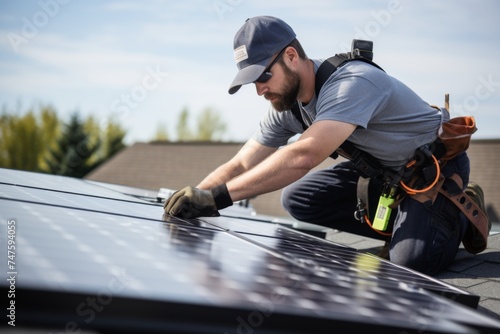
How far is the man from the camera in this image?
8.70ft

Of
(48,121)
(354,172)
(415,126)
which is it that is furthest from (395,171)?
(48,121)

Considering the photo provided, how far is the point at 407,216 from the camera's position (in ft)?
10.3

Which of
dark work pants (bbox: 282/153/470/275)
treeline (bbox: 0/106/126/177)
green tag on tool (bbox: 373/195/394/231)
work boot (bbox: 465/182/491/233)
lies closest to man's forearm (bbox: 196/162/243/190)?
dark work pants (bbox: 282/153/470/275)

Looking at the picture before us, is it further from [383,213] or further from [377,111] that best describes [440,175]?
[377,111]

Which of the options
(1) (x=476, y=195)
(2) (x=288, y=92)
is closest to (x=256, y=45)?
(2) (x=288, y=92)

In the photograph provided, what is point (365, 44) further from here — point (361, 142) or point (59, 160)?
point (59, 160)

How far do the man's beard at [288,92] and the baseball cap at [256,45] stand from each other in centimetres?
14

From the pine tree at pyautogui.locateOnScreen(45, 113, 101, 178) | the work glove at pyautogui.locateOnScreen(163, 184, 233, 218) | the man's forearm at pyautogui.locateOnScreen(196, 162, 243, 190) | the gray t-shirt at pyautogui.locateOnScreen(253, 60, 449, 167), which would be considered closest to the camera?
the work glove at pyautogui.locateOnScreen(163, 184, 233, 218)

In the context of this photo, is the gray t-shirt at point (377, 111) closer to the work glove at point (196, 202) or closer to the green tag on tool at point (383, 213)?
the green tag on tool at point (383, 213)

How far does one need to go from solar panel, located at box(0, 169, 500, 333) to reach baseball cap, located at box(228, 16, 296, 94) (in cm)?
136

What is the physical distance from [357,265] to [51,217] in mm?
961

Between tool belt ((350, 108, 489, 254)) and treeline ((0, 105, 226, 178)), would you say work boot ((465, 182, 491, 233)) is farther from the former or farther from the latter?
treeline ((0, 105, 226, 178))

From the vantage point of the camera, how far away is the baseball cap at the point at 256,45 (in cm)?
287

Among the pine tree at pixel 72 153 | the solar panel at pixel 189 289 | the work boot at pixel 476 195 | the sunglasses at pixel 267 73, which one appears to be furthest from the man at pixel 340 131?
the pine tree at pixel 72 153
